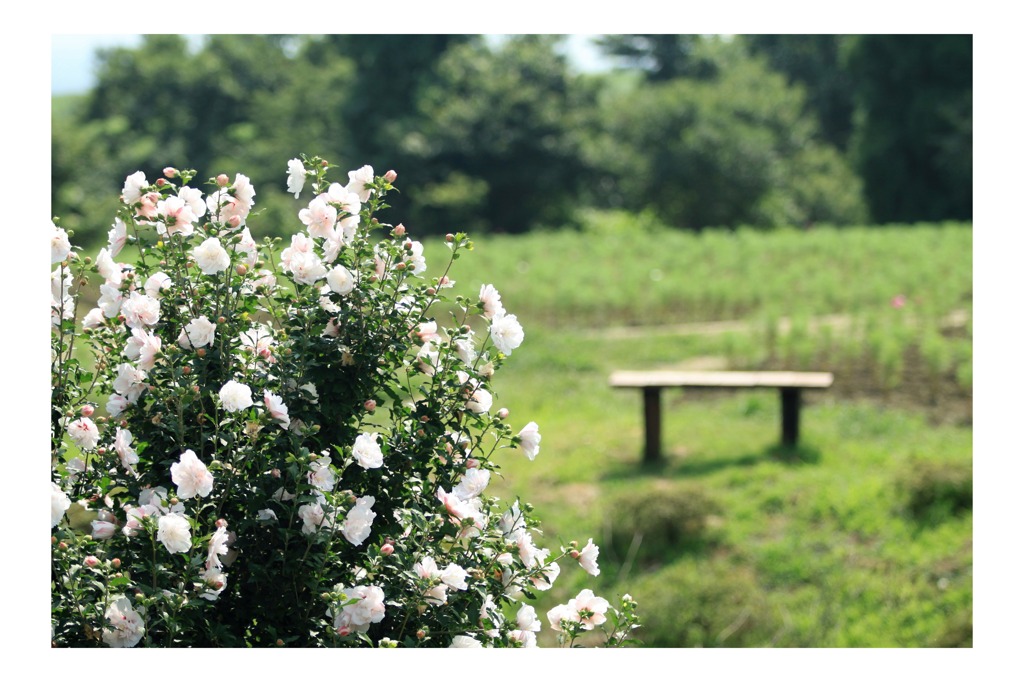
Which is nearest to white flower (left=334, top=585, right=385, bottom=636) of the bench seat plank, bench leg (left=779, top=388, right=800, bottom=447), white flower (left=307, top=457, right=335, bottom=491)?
white flower (left=307, top=457, right=335, bottom=491)

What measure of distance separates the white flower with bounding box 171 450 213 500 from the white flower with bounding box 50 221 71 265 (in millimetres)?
484

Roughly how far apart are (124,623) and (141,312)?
480 mm

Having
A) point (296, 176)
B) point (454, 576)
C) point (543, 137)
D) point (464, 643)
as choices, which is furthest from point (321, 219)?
point (543, 137)

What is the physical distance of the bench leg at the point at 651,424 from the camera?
228 inches

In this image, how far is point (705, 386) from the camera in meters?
5.81

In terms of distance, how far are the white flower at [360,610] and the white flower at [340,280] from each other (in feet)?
1.51

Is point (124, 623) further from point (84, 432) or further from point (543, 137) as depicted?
point (543, 137)

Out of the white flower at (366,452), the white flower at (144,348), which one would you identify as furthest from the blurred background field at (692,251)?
the white flower at (144,348)

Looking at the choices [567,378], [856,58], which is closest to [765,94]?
[856,58]

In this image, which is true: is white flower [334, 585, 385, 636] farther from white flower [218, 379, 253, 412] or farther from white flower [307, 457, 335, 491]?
white flower [218, 379, 253, 412]

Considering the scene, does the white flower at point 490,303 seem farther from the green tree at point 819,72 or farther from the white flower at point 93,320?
the green tree at point 819,72

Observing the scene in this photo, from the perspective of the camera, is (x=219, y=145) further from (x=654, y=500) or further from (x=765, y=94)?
(x=654, y=500)
